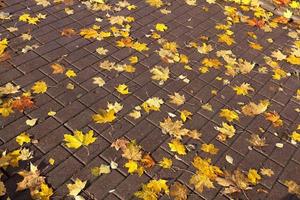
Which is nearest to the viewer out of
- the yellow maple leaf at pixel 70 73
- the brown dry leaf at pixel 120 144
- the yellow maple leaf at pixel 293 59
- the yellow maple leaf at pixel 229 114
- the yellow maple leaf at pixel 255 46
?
the brown dry leaf at pixel 120 144

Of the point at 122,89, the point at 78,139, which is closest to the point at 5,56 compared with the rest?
the point at 122,89

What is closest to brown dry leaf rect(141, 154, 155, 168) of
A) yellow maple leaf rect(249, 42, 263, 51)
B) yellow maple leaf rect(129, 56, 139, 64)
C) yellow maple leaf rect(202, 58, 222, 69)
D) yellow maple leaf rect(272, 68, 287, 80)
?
yellow maple leaf rect(129, 56, 139, 64)

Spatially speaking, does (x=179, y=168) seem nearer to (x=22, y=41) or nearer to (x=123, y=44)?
(x=123, y=44)

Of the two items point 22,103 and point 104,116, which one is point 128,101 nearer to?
point 104,116

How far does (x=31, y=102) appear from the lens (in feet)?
14.6

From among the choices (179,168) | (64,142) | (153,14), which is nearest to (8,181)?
(64,142)

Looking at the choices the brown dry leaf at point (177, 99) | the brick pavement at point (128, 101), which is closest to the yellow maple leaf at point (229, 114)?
the brick pavement at point (128, 101)

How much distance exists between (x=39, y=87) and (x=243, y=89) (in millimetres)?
2901

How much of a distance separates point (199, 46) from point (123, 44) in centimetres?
129

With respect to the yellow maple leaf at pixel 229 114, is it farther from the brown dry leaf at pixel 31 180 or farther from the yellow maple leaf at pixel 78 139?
the brown dry leaf at pixel 31 180

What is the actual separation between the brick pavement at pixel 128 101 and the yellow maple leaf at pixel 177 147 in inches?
3.5

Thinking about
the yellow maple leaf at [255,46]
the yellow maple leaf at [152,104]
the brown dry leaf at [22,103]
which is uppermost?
the brown dry leaf at [22,103]

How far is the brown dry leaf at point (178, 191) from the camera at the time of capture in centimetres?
370

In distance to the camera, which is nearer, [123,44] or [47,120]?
[47,120]
